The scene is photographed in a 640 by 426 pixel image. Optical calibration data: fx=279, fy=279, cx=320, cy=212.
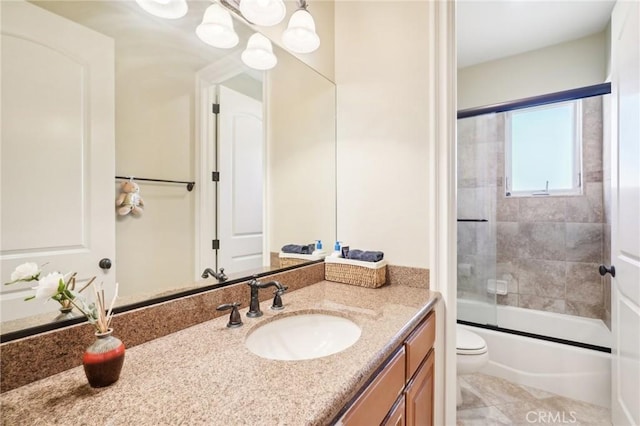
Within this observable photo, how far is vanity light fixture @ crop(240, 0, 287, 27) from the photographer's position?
1.06 m

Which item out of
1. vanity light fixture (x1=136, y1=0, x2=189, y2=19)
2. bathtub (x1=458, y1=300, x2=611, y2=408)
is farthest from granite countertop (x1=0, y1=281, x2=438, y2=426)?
bathtub (x1=458, y1=300, x2=611, y2=408)

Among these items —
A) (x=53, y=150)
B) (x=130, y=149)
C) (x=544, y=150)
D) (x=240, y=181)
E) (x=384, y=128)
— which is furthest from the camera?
(x=544, y=150)

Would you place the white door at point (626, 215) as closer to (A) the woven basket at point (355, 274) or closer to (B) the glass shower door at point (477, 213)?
(B) the glass shower door at point (477, 213)

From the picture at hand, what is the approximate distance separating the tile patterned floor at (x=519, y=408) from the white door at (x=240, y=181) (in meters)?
1.58

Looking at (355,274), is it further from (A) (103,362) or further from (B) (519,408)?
(B) (519,408)

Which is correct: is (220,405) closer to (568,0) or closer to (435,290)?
(435,290)

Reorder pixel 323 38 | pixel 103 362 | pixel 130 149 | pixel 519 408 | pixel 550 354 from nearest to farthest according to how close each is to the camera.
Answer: pixel 103 362 < pixel 130 149 < pixel 323 38 < pixel 519 408 < pixel 550 354

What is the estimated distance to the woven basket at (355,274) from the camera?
1327 mm

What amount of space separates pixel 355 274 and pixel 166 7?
4.12 ft

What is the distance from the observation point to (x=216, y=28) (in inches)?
40.0

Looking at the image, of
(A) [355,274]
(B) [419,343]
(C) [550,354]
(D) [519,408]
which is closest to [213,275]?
(A) [355,274]

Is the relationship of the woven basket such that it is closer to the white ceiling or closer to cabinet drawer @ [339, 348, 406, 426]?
cabinet drawer @ [339, 348, 406, 426]

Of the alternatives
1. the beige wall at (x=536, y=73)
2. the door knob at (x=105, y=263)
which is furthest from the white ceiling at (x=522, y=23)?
the door knob at (x=105, y=263)

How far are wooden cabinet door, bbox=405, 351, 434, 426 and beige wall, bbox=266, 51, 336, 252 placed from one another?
756 mm
